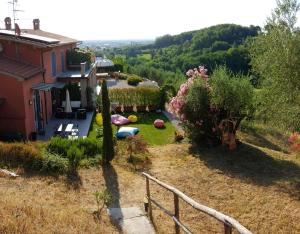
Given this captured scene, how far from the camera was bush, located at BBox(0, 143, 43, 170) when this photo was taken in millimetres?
14086

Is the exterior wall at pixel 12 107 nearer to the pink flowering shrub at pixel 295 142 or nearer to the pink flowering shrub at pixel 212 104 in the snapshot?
the pink flowering shrub at pixel 212 104

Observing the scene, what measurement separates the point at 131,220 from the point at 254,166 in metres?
7.02

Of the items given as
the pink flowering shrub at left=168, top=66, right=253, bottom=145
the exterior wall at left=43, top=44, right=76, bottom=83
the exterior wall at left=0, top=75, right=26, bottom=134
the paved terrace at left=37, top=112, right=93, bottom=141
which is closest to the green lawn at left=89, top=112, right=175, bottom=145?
the paved terrace at left=37, top=112, right=93, bottom=141

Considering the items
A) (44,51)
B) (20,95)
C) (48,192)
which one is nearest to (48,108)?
(44,51)

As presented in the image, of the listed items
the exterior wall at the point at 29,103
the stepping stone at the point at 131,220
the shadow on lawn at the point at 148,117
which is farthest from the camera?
the shadow on lawn at the point at 148,117

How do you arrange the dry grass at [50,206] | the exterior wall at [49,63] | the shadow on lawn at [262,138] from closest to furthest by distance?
the dry grass at [50,206] < the shadow on lawn at [262,138] < the exterior wall at [49,63]

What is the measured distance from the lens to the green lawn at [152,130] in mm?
21759

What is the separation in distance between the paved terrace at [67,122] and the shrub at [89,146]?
4893 mm

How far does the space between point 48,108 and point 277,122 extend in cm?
1478

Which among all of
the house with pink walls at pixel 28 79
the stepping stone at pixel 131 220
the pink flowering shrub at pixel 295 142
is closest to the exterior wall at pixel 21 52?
the house with pink walls at pixel 28 79

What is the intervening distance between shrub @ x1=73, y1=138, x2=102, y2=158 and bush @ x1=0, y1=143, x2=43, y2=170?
201cm

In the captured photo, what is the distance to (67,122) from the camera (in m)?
23.9

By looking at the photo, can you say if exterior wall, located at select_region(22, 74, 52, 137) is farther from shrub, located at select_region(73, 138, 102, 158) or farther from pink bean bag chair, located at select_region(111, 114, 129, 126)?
pink bean bag chair, located at select_region(111, 114, 129, 126)

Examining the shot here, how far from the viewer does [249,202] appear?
11.8 meters
